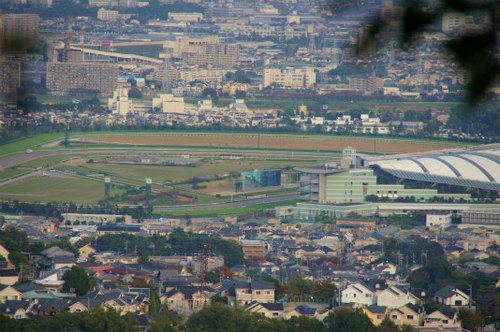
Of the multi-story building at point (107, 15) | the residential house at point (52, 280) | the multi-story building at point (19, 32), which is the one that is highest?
the multi-story building at point (107, 15)

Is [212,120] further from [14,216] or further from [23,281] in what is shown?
[23,281]

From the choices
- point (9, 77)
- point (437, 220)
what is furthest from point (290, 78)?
point (437, 220)

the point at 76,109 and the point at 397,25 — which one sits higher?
the point at 397,25

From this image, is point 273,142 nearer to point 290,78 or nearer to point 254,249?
point 290,78

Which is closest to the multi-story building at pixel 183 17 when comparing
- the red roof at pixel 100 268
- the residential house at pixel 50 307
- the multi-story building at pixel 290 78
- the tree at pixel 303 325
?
the multi-story building at pixel 290 78

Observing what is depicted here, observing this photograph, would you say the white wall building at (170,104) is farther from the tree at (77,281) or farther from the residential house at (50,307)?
the residential house at (50,307)

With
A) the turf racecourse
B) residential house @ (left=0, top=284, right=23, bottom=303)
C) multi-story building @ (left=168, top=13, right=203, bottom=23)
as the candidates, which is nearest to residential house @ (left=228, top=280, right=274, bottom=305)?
residential house @ (left=0, top=284, right=23, bottom=303)

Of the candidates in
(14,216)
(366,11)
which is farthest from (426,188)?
(366,11)
